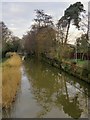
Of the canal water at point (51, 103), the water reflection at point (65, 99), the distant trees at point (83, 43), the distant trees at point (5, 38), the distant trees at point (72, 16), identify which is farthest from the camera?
the distant trees at point (5, 38)

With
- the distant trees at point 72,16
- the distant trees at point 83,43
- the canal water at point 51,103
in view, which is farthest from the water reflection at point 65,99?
the distant trees at point 72,16

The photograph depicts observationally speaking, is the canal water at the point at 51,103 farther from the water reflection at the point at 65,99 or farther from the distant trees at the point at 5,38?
the distant trees at the point at 5,38

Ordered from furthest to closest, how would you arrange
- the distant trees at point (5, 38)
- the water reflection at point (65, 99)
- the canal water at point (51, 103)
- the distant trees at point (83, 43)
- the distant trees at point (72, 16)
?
1. the distant trees at point (5, 38)
2. the distant trees at point (72, 16)
3. the distant trees at point (83, 43)
4. the water reflection at point (65, 99)
5. the canal water at point (51, 103)

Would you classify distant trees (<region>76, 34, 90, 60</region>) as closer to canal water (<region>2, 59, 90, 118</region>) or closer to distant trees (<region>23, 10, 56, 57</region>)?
distant trees (<region>23, 10, 56, 57</region>)

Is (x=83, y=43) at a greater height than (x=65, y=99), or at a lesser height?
greater

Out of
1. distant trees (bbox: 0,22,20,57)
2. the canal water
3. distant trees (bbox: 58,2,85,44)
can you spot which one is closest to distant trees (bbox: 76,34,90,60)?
distant trees (bbox: 58,2,85,44)

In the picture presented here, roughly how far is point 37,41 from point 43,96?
33.5 m

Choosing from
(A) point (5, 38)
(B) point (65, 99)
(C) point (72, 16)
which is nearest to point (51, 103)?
(B) point (65, 99)

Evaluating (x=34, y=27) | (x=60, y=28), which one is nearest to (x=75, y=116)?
(x=60, y=28)

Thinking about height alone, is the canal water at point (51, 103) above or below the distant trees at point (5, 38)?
below

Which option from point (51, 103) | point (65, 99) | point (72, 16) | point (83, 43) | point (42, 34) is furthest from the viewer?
point (42, 34)

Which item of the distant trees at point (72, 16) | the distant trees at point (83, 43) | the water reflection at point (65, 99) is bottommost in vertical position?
the water reflection at point (65, 99)

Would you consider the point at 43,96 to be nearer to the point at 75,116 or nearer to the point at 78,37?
the point at 75,116

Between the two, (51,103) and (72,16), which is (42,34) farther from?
(51,103)
